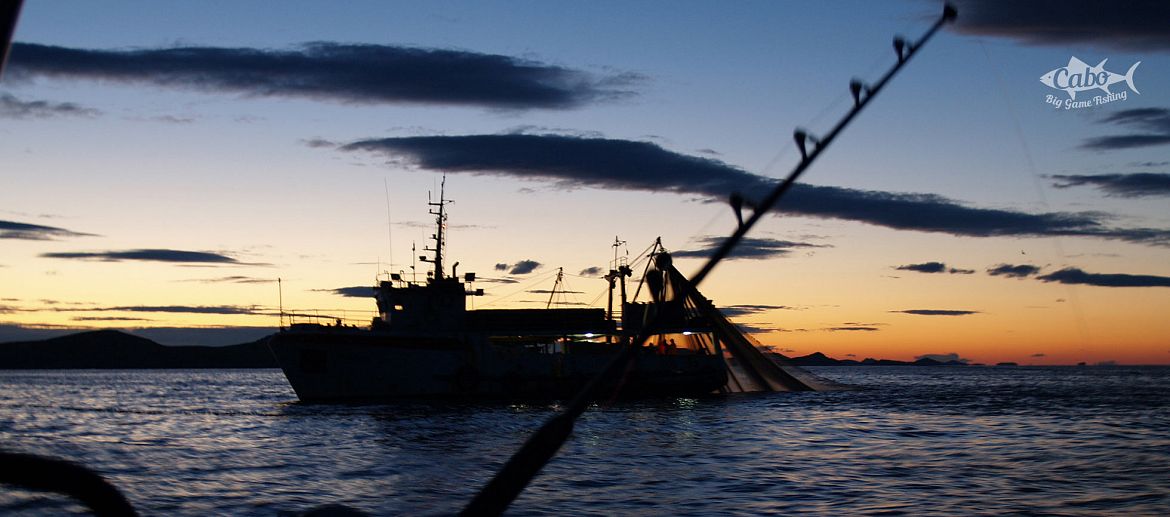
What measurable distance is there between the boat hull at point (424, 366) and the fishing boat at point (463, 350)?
6 cm

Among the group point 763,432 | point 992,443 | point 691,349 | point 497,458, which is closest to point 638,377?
point 691,349

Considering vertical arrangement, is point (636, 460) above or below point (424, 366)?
below

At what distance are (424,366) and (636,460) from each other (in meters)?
27.9

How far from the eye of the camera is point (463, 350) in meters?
59.3

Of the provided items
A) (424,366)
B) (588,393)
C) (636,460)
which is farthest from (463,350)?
(588,393)

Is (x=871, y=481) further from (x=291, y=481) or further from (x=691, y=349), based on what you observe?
(x=691, y=349)

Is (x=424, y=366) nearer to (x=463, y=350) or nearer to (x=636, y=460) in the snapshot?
(x=463, y=350)

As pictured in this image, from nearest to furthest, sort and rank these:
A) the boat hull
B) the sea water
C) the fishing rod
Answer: the fishing rod < the sea water < the boat hull

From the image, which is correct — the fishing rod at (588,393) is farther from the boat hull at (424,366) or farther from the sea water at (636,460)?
the boat hull at (424,366)

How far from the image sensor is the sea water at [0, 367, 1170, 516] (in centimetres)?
2359

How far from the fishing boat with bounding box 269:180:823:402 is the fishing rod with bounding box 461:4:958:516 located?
171ft

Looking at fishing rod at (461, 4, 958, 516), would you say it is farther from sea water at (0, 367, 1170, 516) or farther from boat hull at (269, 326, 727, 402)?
boat hull at (269, 326, 727, 402)

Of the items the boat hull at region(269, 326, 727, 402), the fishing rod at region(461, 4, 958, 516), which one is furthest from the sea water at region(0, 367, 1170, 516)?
the fishing rod at region(461, 4, 958, 516)

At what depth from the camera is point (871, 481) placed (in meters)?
27.5
